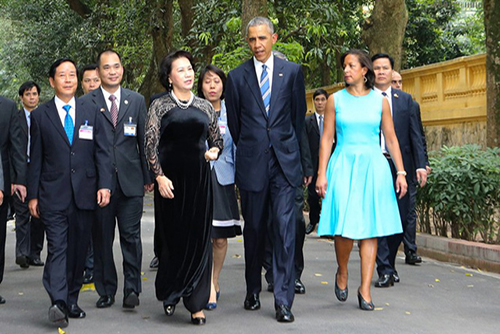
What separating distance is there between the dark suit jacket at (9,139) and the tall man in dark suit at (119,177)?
0.85 metres

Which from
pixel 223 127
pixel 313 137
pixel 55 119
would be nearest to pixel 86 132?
pixel 55 119

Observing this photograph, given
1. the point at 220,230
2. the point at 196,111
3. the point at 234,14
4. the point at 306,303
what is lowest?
the point at 306,303

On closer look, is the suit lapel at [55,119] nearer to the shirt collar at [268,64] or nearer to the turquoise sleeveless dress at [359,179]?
the shirt collar at [268,64]

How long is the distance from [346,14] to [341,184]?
1581 centimetres

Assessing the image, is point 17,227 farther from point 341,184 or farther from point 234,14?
point 234,14

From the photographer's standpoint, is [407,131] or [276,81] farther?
[407,131]

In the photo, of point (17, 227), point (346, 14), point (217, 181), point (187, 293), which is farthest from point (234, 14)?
point (187, 293)

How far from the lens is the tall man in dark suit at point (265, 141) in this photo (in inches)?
279

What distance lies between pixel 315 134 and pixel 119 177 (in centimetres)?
543

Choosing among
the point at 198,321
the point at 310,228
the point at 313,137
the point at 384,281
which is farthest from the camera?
the point at 310,228

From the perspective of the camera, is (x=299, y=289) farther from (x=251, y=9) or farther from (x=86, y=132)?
(x=251, y=9)

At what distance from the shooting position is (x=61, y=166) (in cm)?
707

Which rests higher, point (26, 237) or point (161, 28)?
point (161, 28)

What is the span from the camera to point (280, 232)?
704 cm
